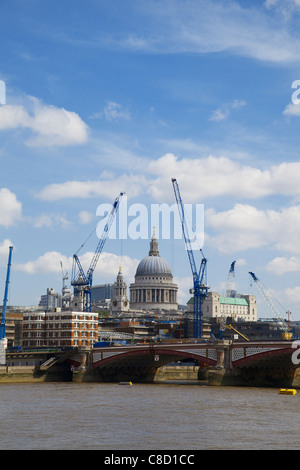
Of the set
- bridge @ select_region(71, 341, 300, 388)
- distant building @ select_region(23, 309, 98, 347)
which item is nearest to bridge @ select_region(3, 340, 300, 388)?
bridge @ select_region(71, 341, 300, 388)

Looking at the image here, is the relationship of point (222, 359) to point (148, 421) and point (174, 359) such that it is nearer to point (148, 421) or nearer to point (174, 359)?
point (174, 359)

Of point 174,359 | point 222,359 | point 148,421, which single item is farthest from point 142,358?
point 148,421

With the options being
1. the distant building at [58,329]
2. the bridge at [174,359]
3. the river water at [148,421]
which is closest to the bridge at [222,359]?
the bridge at [174,359]

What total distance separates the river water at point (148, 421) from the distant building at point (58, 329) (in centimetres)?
4932

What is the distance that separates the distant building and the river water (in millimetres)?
49319

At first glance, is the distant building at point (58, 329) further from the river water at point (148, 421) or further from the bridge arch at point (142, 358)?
the river water at point (148, 421)

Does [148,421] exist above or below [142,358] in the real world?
below

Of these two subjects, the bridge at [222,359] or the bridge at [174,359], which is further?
the bridge at [174,359]

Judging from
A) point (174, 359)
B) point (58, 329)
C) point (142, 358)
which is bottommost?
point (174, 359)

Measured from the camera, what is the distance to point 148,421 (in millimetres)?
54969

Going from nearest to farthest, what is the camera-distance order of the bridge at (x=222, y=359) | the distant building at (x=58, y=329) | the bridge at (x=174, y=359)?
the bridge at (x=222, y=359) → the bridge at (x=174, y=359) → the distant building at (x=58, y=329)

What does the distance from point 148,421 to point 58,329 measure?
3290 inches

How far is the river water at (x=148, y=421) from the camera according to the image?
44188 millimetres
